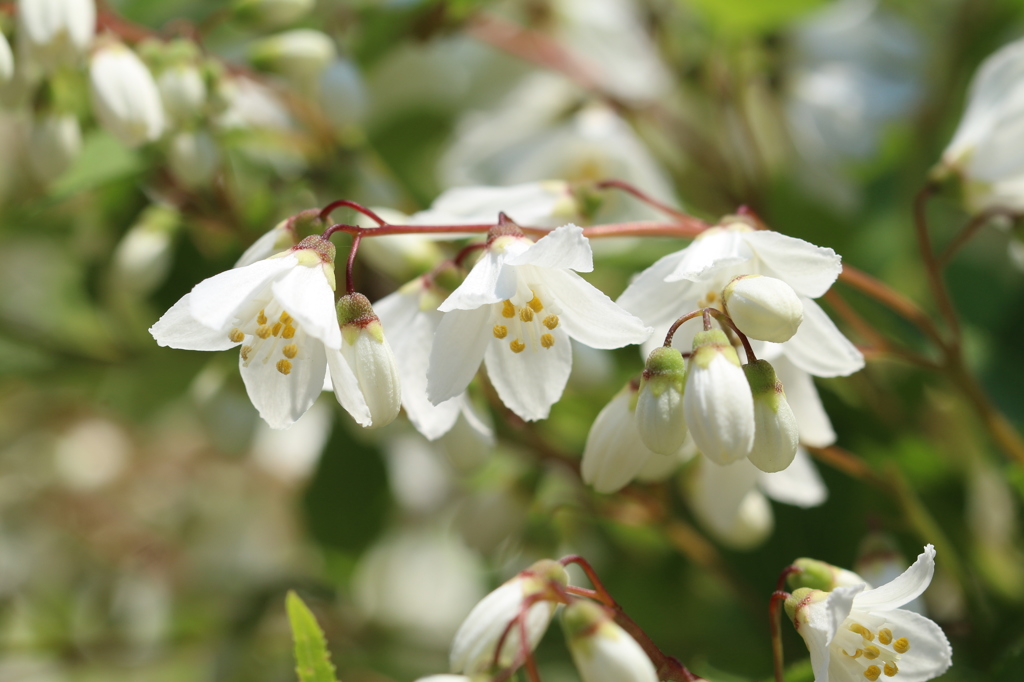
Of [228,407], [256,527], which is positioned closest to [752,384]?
[228,407]

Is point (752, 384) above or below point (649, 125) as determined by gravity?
above

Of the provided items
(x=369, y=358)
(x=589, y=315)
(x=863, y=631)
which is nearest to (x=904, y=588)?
(x=863, y=631)

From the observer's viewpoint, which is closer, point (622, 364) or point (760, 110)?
point (622, 364)

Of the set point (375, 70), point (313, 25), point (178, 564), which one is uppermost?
point (313, 25)

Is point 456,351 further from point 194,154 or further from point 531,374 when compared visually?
point 194,154

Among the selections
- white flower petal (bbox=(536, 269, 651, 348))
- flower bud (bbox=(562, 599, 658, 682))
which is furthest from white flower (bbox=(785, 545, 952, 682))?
white flower petal (bbox=(536, 269, 651, 348))

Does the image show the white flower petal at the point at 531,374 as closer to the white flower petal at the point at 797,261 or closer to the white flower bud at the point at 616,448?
the white flower bud at the point at 616,448

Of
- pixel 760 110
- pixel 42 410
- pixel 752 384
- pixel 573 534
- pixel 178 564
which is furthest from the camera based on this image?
pixel 42 410

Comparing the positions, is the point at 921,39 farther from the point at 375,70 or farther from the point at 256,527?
the point at 256,527
